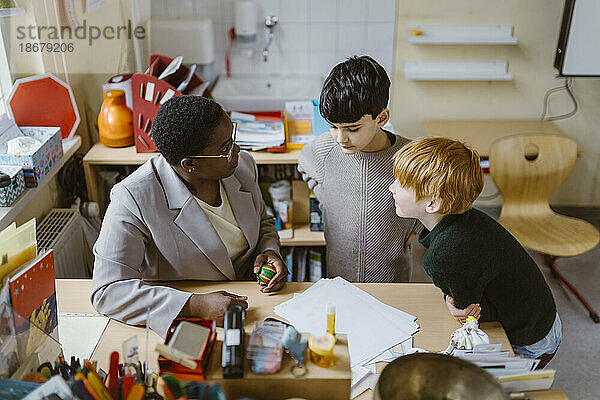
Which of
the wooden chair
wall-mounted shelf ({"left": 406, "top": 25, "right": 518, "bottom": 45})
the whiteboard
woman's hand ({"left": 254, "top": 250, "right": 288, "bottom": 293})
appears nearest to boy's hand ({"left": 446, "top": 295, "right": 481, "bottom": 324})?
woman's hand ({"left": 254, "top": 250, "right": 288, "bottom": 293})

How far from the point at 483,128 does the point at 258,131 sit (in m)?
1.40

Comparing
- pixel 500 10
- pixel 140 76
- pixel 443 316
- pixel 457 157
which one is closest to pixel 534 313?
pixel 443 316

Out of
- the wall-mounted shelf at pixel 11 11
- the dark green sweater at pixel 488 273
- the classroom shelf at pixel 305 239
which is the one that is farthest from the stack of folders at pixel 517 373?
the wall-mounted shelf at pixel 11 11

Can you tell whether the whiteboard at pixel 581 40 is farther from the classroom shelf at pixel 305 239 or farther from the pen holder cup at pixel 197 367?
the pen holder cup at pixel 197 367

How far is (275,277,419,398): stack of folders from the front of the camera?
1.40 metres

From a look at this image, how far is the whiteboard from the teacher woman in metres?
2.32

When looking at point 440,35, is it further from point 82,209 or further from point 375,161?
point 82,209

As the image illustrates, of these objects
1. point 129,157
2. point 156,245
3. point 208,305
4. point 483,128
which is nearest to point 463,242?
point 208,305

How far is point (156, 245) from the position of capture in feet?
5.16

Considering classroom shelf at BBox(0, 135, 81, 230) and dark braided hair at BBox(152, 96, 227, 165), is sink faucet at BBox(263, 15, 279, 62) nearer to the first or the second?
classroom shelf at BBox(0, 135, 81, 230)

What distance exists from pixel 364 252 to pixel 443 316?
38cm

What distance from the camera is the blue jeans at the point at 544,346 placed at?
5.08 feet

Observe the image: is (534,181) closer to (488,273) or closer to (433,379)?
A: (488,273)

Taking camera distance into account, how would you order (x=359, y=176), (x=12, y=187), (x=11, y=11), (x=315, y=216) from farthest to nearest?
(x=315, y=216) → (x=11, y=11) → (x=12, y=187) → (x=359, y=176)
